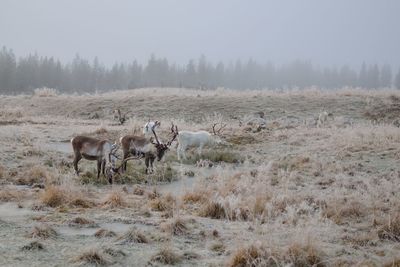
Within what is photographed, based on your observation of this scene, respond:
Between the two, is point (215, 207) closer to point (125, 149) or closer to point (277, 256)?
point (277, 256)

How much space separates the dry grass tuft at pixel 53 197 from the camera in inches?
385

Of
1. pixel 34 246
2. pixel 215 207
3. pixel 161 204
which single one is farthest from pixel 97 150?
pixel 34 246

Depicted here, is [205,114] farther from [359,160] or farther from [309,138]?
[359,160]

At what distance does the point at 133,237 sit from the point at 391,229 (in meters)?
4.13

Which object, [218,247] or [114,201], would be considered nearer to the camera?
[218,247]

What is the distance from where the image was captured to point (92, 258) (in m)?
6.76

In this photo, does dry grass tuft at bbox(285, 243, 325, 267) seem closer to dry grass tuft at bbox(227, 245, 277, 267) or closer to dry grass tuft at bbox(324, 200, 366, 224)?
dry grass tuft at bbox(227, 245, 277, 267)

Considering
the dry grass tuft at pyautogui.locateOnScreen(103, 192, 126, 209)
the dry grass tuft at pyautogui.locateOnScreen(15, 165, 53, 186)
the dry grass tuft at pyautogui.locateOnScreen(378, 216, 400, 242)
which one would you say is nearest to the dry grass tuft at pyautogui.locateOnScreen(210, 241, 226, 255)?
the dry grass tuft at pyautogui.locateOnScreen(378, 216, 400, 242)

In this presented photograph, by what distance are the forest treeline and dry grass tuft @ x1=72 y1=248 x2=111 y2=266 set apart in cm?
6120

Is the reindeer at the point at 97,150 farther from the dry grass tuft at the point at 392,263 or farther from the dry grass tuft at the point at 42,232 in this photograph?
the dry grass tuft at the point at 392,263

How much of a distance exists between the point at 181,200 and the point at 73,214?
2.29m

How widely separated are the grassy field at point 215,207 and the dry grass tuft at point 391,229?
0.02 m

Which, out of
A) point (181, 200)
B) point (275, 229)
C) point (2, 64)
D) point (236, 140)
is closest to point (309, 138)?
point (236, 140)

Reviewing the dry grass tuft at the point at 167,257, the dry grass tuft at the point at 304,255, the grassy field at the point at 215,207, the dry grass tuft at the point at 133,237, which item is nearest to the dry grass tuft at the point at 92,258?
the grassy field at the point at 215,207
